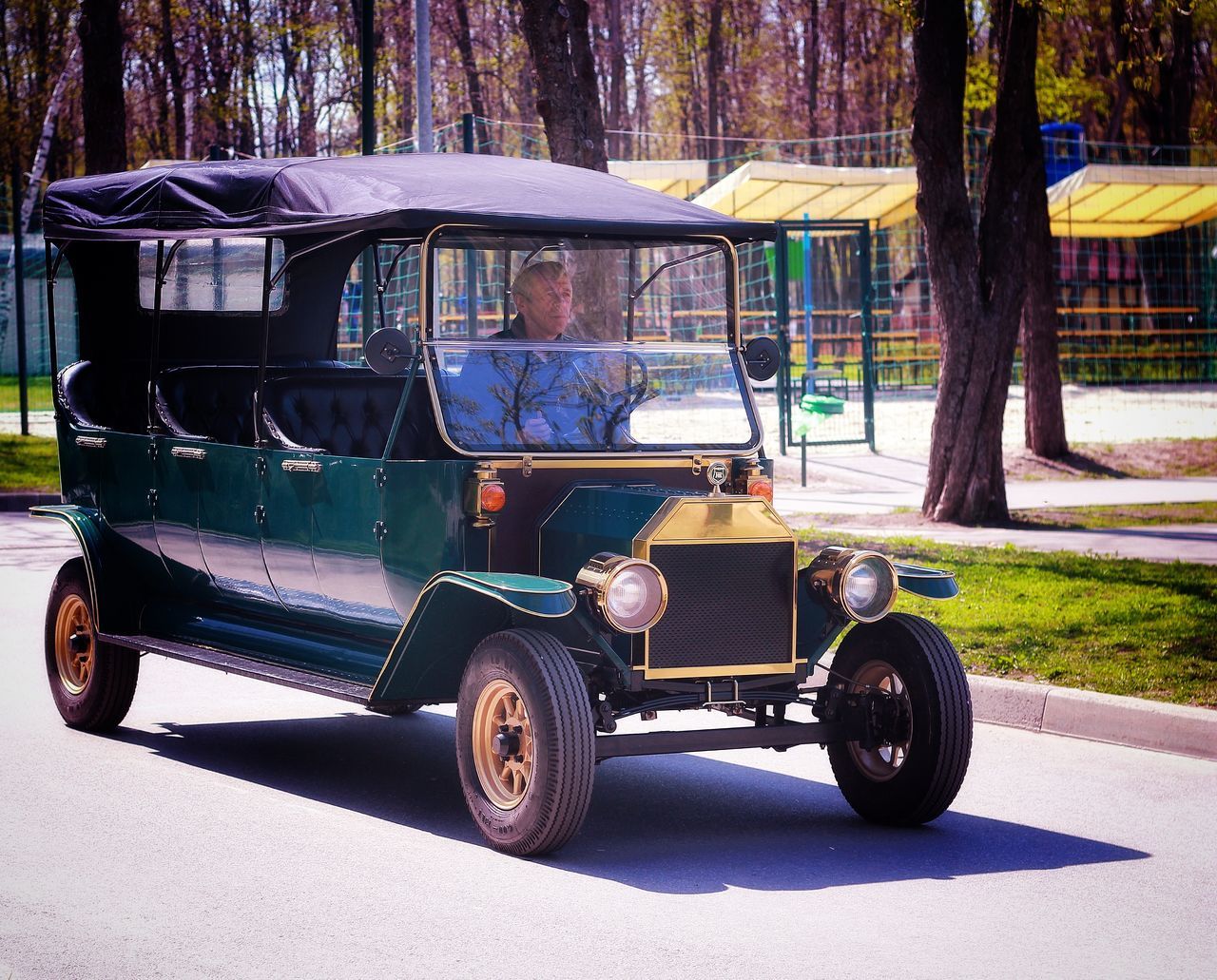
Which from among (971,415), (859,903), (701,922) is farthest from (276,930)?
(971,415)

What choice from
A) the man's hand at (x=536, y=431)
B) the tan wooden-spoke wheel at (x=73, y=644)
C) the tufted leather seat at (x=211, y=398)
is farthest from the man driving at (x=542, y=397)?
the tan wooden-spoke wheel at (x=73, y=644)

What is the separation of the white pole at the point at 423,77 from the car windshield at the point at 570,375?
10.3m

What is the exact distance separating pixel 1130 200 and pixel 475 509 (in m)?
29.1

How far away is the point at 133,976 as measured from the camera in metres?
5.16

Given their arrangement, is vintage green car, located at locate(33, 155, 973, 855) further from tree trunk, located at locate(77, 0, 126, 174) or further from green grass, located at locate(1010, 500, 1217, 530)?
tree trunk, located at locate(77, 0, 126, 174)

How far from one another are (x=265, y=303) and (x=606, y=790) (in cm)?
252

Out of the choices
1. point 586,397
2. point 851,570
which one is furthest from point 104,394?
point 851,570

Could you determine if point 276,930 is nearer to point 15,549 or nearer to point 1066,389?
point 15,549

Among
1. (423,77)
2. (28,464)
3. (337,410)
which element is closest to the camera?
(337,410)

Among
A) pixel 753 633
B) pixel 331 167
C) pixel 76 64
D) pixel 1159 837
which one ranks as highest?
A: pixel 76 64

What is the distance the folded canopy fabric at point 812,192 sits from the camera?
3112 centimetres

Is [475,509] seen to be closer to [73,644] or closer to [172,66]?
[73,644]

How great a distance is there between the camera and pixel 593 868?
6.43m

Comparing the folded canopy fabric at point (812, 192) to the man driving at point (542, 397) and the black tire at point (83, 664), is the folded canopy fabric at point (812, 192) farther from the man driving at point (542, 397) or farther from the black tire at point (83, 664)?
the man driving at point (542, 397)
